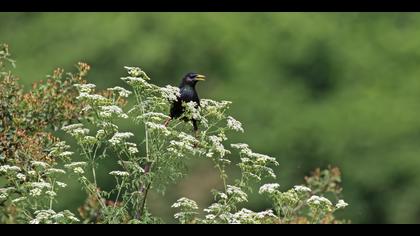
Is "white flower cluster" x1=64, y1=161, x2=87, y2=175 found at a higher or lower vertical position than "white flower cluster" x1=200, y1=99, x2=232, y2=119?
lower

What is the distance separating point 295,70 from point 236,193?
23062 mm

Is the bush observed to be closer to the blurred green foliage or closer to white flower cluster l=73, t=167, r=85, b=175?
white flower cluster l=73, t=167, r=85, b=175

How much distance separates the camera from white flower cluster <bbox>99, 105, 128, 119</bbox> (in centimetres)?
769

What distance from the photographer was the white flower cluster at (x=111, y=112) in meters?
7.69

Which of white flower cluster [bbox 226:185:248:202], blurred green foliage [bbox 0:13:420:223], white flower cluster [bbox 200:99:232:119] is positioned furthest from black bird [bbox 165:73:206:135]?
blurred green foliage [bbox 0:13:420:223]

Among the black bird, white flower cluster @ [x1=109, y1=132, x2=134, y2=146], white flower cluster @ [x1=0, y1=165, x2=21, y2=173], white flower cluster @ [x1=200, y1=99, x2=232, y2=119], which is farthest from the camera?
the black bird

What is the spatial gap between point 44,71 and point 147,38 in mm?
4056

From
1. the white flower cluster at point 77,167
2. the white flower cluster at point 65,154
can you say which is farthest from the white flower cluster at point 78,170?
the white flower cluster at point 65,154

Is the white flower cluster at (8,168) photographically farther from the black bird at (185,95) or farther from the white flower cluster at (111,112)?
the black bird at (185,95)

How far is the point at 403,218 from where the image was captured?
934 inches

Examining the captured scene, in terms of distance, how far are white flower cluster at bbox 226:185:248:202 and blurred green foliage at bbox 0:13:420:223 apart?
1593 centimetres

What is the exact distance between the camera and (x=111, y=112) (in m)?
7.83

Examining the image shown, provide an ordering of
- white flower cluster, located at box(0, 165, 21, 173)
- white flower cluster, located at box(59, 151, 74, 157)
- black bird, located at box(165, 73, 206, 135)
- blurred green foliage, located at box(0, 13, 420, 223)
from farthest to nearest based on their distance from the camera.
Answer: blurred green foliage, located at box(0, 13, 420, 223), black bird, located at box(165, 73, 206, 135), white flower cluster, located at box(59, 151, 74, 157), white flower cluster, located at box(0, 165, 21, 173)
